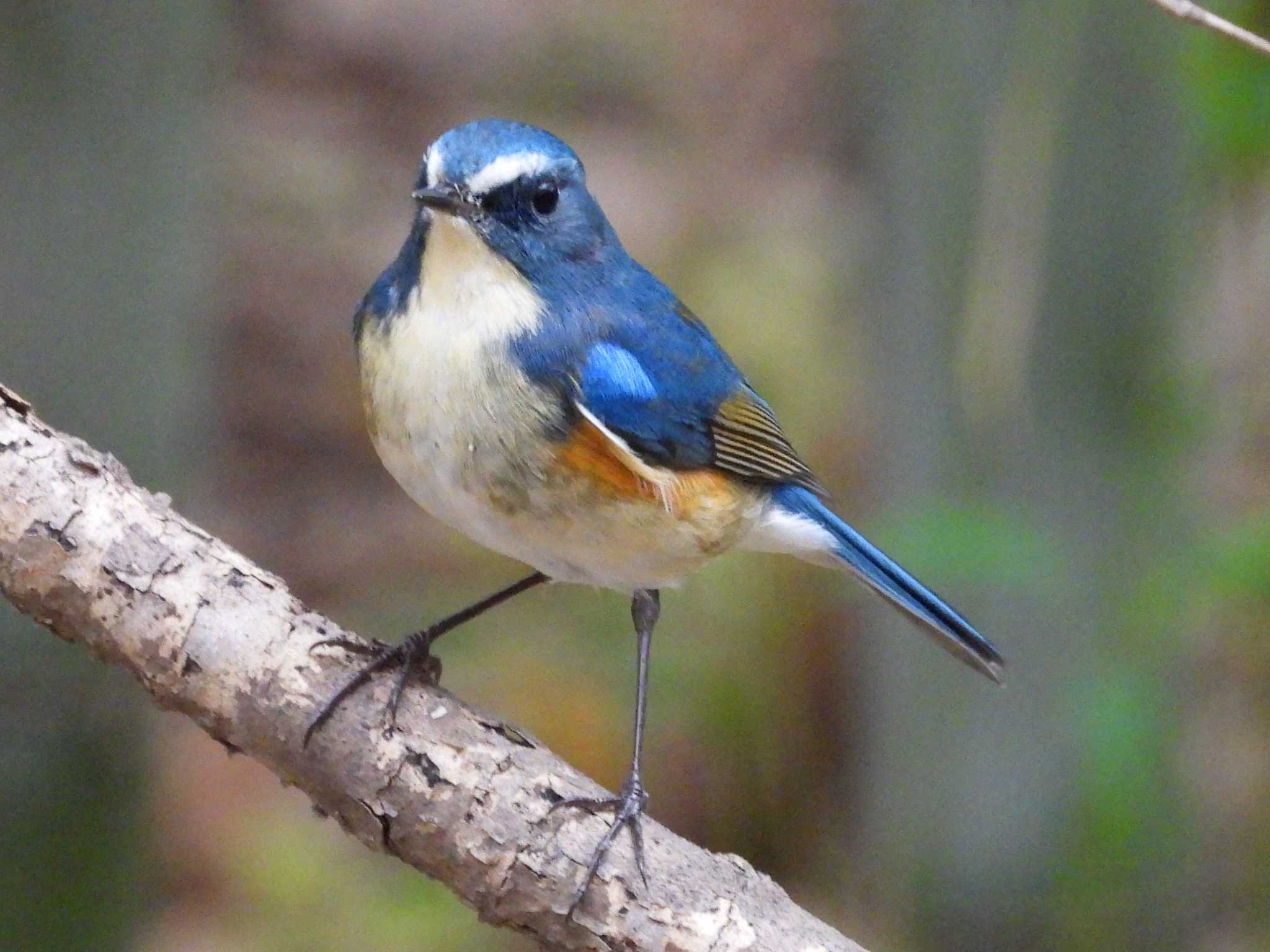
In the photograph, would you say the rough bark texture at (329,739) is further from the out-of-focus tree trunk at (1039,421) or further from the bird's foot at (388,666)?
the out-of-focus tree trunk at (1039,421)

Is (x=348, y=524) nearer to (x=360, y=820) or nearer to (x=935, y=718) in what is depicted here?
(x=935, y=718)

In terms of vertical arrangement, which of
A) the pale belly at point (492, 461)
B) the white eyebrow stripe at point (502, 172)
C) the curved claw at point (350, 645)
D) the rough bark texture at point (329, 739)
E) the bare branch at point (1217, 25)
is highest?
the bare branch at point (1217, 25)

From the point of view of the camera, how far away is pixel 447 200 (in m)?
2.51

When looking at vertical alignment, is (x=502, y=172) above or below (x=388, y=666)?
above

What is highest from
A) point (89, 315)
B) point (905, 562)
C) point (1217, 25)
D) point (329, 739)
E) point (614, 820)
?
point (1217, 25)

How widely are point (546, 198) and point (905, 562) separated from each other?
1.34 m

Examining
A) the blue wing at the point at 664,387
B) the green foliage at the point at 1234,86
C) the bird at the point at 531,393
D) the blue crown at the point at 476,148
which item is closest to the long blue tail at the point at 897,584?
the blue wing at the point at 664,387

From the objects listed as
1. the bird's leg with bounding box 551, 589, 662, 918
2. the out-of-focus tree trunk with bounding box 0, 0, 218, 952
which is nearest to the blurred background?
the out-of-focus tree trunk with bounding box 0, 0, 218, 952

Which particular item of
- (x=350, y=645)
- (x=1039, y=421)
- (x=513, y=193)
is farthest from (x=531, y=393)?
(x=1039, y=421)

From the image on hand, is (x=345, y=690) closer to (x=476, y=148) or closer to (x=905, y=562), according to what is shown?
(x=476, y=148)

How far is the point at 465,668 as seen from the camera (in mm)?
4898

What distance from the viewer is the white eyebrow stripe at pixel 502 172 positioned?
2.54m

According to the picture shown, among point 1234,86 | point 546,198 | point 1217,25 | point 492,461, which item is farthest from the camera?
point 1234,86

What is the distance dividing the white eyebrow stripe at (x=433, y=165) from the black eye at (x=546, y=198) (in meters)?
0.18
